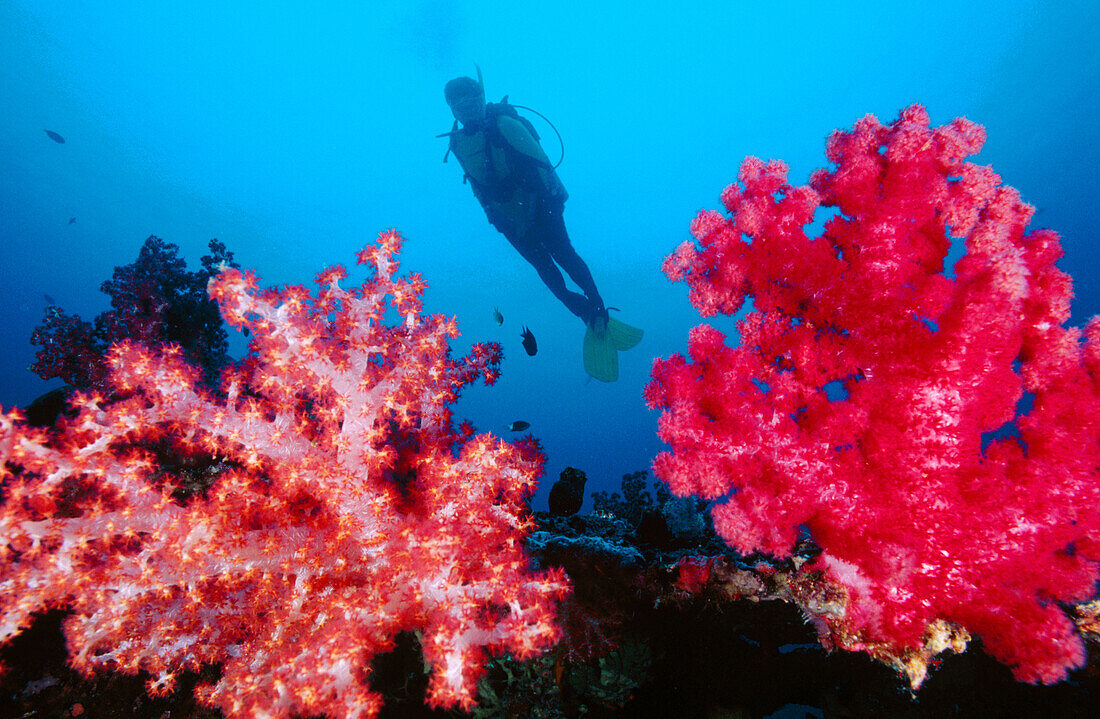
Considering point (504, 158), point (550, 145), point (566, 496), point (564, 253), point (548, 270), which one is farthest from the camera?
point (550, 145)

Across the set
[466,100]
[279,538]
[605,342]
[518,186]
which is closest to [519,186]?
[518,186]


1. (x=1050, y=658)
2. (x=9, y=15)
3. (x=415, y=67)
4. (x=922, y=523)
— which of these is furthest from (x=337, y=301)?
(x=415, y=67)

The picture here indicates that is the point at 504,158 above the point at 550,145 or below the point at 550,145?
below

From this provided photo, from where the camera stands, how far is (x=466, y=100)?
9859 mm

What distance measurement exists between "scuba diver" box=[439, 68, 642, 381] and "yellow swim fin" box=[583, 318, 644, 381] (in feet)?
0.09

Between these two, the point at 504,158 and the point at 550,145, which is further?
the point at 550,145

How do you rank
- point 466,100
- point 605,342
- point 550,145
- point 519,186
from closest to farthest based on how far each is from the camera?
point 466,100, point 519,186, point 605,342, point 550,145

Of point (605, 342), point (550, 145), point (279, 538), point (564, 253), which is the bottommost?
point (279, 538)

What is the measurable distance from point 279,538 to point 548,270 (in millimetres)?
9992

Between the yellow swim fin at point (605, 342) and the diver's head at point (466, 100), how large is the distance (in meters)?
6.08

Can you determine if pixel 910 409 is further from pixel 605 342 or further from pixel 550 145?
pixel 550 145

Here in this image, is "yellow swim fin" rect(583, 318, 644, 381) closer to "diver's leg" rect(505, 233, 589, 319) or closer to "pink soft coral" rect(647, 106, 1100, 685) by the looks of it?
"diver's leg" rect(505, 233, 589, 319)

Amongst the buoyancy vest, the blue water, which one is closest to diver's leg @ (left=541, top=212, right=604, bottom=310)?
the buoyancy vest

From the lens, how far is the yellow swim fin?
38.3ft
